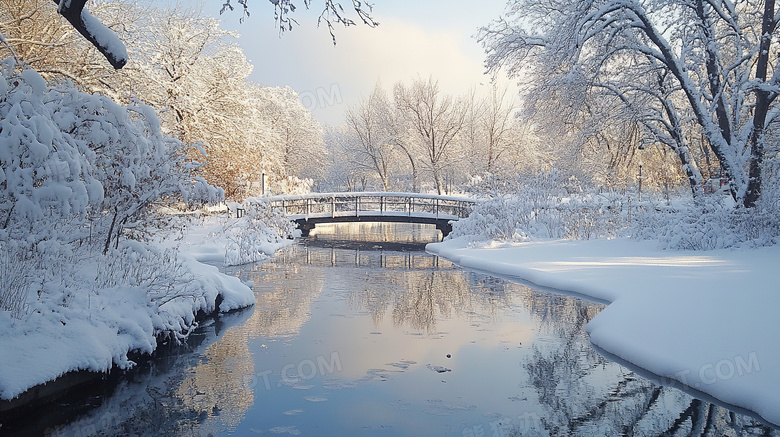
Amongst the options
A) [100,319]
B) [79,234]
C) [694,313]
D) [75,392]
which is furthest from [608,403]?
[79,234]

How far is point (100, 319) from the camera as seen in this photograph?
6562 mm

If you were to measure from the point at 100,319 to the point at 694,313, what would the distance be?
711 cm

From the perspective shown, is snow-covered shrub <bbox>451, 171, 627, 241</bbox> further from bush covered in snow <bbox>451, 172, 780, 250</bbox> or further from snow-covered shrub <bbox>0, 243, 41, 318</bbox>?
snow-covered shrub <bbox>0, 243, 41, 318</bbox>

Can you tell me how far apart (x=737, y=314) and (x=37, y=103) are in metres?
8.39

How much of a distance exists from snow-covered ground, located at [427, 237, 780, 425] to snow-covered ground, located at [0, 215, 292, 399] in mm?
5834

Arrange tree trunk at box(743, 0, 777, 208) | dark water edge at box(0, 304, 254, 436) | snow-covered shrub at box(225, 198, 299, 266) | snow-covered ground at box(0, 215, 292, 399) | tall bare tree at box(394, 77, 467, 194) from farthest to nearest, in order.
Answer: tall bare tree at box(394, 77, 467, 194), snow-covered shrub at box(225, 198, 299, 266), tree trunk at box(743, 0, 777, 208), snow-covered ground at box(0, 215, 292, 399), dark water edge at box(0, 304, 254, 436)

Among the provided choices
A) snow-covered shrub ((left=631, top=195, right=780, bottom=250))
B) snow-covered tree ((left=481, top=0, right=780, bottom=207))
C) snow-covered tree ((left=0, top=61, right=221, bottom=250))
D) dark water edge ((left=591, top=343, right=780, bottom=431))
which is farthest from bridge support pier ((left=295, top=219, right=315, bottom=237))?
dark water edge ((left=591, top=343, right=780, bottom=431))

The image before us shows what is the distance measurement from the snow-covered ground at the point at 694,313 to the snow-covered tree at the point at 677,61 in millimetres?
3311

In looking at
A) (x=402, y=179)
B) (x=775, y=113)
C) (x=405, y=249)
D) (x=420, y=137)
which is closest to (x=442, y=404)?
(x=775, y=113)

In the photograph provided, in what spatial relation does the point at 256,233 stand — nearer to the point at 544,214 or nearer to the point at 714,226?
the point at 544,214

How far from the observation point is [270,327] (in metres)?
8.73

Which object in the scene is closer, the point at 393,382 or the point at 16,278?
the point at 16,278

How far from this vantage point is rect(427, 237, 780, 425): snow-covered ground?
223 inches

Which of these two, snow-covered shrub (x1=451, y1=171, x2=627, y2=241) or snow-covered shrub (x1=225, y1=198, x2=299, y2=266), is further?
snow-covered shrub (x1=451, y1=171, x2=627, y2=241)
